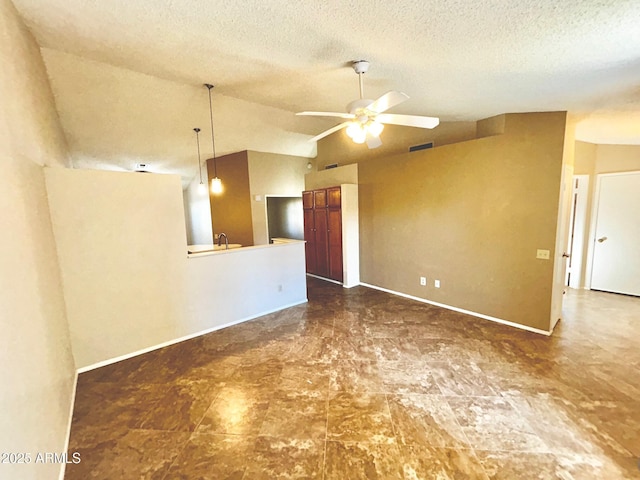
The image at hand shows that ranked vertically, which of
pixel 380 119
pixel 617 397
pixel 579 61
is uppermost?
pixel 579 61

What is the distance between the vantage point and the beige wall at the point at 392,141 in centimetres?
399

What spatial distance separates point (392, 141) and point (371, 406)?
4.18 meters

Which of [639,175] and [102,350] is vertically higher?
[639,175]

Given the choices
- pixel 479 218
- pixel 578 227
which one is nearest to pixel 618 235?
pixel 578 227

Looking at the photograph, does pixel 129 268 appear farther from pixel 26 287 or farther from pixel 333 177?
pixel 333 177

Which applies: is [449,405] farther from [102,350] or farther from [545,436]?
[102,350]

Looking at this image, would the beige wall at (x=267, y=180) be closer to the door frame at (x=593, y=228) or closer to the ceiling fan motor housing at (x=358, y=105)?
the ceiling fan motor housing at (x=358, y=105)

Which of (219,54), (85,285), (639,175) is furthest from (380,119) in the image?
(639,175)

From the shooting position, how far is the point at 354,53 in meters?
2.15

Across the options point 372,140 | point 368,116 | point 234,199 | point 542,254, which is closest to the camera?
point 368,116

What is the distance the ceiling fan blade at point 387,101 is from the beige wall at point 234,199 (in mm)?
4932

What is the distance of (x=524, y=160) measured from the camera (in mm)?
3229

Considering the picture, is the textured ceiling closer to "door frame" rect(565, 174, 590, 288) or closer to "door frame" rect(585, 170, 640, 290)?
"door frame" rect(585, 170, 640, 290)

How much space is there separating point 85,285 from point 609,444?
441 cm
